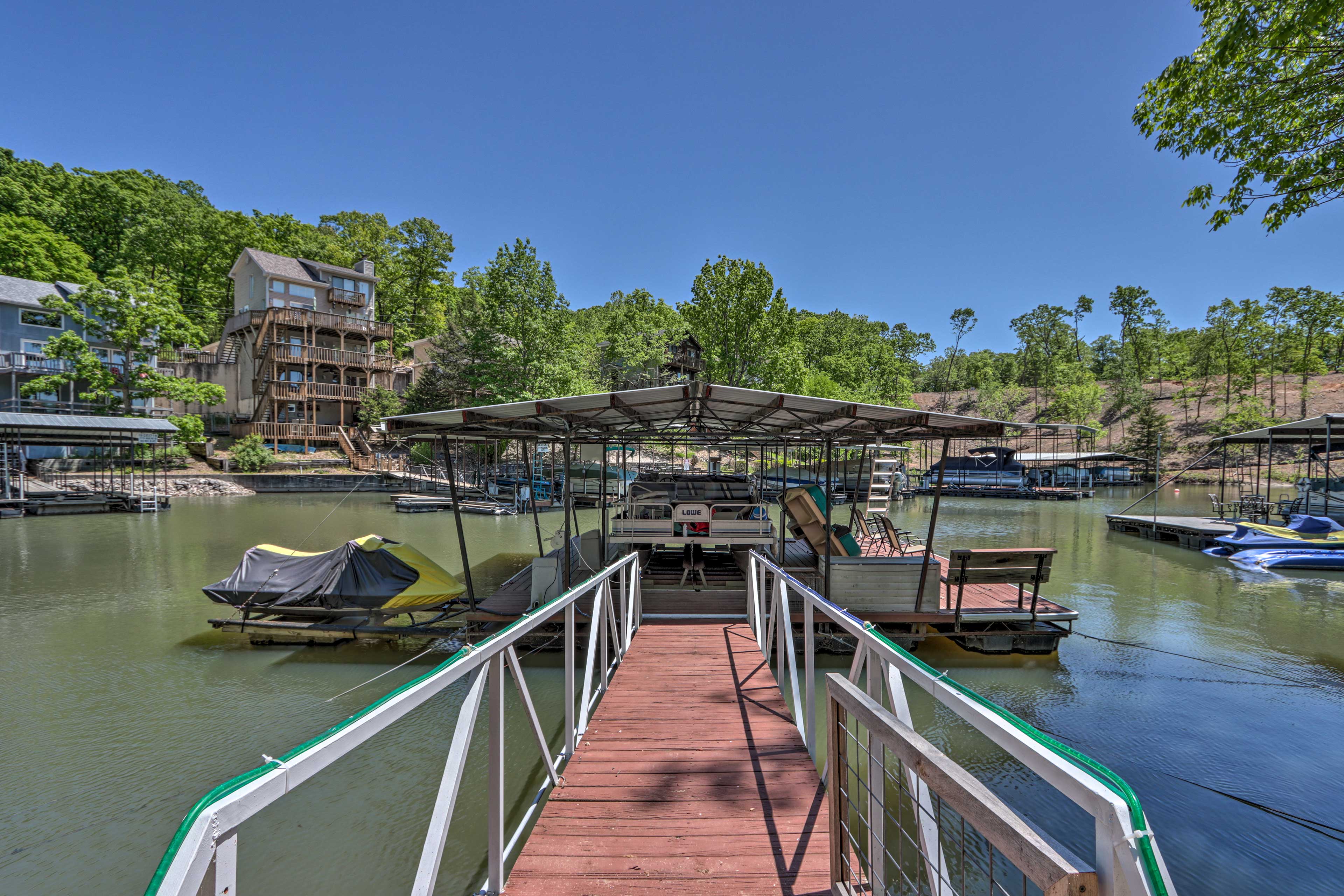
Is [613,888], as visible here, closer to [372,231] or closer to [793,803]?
[793,803]

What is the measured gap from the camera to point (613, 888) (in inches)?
106

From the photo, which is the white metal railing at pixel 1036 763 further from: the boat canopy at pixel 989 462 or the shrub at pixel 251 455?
the shrub at pixel 251 455

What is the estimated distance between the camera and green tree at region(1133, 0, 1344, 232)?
5566 millimetres

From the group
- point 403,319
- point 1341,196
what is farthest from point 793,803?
point 403,319

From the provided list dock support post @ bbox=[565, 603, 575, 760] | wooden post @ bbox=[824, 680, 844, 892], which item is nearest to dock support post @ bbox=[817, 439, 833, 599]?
dock support post @ bbox=[565, 603, 575, 760]

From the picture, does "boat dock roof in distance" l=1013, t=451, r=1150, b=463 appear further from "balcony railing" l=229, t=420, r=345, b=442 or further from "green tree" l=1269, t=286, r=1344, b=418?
"balcony railing" l=229, t=420, r=345, b=442

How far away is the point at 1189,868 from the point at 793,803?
3716 millimetres

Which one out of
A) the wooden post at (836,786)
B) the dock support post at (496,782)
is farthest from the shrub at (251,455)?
the wooden post at (836,786)

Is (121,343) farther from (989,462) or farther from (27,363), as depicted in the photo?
(989,462)

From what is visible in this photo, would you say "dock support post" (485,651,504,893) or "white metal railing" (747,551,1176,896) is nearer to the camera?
"white metal railing" (747,551,1176,896)

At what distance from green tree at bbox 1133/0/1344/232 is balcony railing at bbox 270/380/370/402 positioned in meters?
40.4

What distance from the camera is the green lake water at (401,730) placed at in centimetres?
462

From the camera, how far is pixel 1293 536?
15812 mm

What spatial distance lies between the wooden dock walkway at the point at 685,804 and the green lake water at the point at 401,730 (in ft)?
5.01
